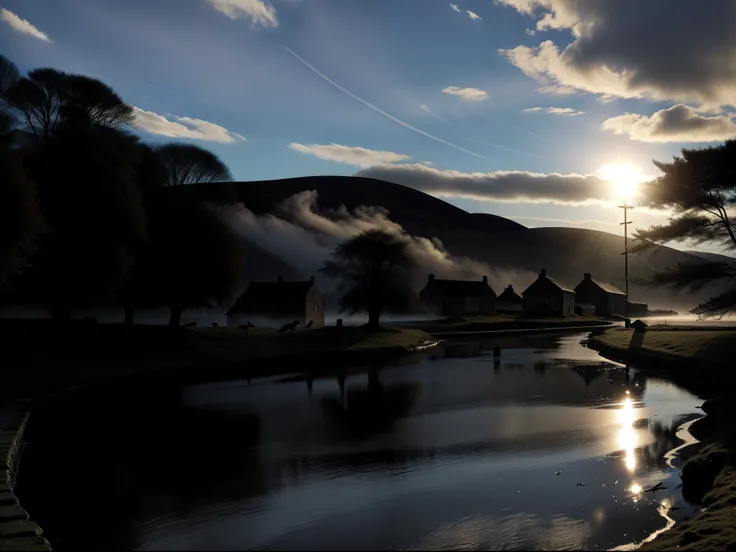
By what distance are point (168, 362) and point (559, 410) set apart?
23.5m

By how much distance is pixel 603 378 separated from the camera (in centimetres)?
4066

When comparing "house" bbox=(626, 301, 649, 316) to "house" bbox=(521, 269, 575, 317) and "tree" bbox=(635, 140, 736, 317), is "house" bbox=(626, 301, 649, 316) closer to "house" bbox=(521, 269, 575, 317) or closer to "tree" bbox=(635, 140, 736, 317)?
"house" bbox=(521, 269, 575, 317)

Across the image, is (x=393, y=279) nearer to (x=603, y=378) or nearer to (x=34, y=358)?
(x=603, y=378)

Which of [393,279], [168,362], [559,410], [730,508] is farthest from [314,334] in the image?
[730,508]

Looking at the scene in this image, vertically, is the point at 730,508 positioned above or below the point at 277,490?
above

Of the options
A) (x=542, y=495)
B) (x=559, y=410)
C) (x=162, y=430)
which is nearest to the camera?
(x=542, y=495)

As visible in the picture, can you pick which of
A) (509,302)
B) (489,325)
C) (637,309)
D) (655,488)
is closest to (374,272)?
(489,325)

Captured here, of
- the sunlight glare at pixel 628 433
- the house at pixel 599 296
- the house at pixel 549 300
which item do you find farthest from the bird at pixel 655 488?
the house at pixel 599 296

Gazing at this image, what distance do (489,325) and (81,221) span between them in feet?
230

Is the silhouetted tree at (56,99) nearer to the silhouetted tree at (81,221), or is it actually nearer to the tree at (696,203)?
the silhouetted tree at (81,221)

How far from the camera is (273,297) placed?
8988 cm

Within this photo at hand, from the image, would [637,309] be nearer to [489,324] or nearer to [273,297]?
[489,324]

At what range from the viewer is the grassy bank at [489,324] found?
9600cm

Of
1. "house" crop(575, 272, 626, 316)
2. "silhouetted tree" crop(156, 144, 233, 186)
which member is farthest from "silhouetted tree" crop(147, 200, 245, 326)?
"house" crop(575, 272, 626, 316)
